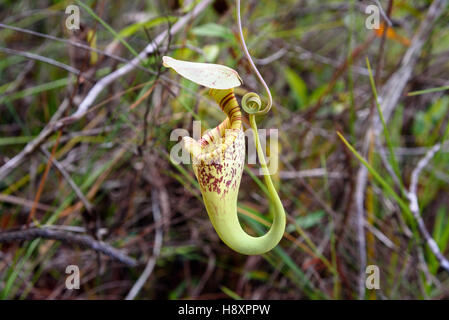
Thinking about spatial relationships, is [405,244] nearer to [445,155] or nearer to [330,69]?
[445,155]

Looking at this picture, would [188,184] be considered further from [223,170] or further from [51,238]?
[223,170]

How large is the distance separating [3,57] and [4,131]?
0.43 meters

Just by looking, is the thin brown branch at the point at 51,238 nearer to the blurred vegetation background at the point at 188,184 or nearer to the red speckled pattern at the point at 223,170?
the blurred vegetation background at the point at 188,184

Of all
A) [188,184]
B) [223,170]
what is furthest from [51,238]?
[188,184]

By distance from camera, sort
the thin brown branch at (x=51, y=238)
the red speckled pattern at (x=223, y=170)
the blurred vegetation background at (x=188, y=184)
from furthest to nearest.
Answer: the blurred vegetation background at (x=188, y=184), the thin brown branch at (x=51, y=238), the red speckled pattern at (x=223, y=170)

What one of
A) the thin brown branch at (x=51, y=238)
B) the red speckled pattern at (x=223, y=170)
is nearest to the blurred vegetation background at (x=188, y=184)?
the thin brown branch at (x=51, y=238)

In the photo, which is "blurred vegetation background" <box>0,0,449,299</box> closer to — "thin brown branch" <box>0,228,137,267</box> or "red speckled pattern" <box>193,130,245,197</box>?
"thin brown branch" <box>0,228,137,267</box>

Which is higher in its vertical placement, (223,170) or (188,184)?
(188,184)

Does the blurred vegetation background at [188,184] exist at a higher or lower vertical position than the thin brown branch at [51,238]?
higher

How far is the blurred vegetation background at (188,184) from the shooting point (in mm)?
1510

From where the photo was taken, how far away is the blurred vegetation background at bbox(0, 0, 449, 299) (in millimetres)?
1510

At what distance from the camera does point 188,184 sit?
173 cm

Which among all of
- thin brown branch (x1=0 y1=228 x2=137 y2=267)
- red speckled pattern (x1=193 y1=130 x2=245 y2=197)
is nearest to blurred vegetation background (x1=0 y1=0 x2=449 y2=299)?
thin brown branch (x1=0 y1=228 x2=137 y2=267)
